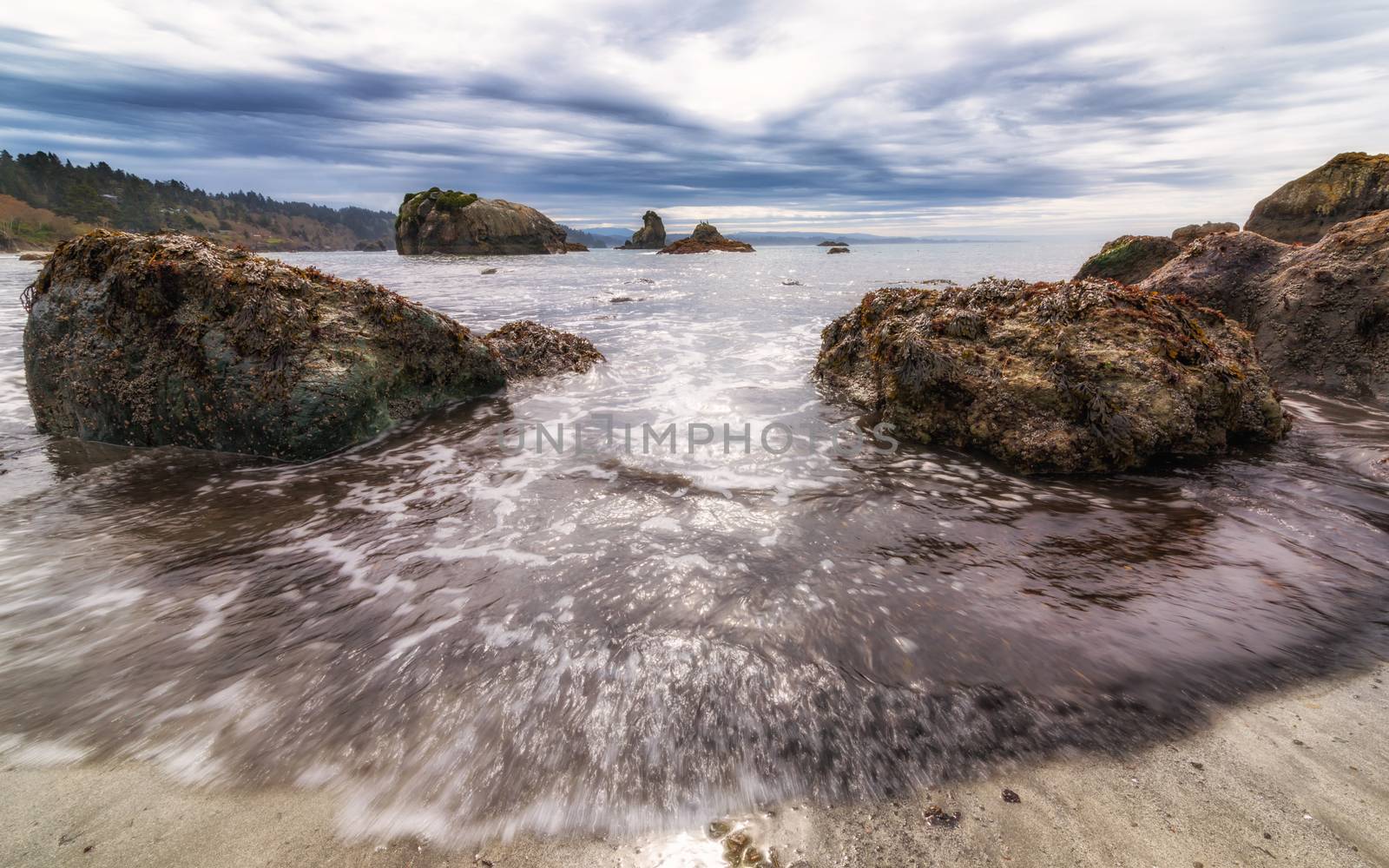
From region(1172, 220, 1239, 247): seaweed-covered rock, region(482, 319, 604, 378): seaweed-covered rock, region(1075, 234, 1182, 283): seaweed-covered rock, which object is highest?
region(1172, 220, 1239, 247): seaweed-covered rock

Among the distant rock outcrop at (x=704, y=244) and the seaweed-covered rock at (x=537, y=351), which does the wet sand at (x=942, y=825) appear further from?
the distant rock outcrop at (x=704, y=244)

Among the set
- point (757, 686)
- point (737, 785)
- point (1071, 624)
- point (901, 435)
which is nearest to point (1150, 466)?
point (901, 435)

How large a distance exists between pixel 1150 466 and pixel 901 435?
8.18 feet

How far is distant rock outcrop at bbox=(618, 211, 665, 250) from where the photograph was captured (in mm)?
122200

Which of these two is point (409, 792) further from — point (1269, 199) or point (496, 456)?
point (1269, 199)

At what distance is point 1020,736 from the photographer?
8.44 ft

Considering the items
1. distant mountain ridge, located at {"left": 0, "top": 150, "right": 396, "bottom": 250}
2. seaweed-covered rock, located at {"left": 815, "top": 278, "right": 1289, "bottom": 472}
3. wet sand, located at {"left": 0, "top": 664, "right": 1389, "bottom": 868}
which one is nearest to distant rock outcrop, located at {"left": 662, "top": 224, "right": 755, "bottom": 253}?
distant mountain ridge, located at {"left": 0, "top": 150, "right": 396, "bottom": 250}

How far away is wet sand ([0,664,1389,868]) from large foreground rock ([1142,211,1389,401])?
28.8 ft

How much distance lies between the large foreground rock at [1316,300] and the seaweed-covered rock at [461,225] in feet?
285

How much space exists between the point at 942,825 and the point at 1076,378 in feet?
17.7

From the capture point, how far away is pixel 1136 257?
619 inches

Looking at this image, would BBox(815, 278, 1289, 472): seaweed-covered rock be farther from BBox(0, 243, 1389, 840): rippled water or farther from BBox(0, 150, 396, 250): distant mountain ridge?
BBox(0, 150, 396, 250): distant mountain ridge

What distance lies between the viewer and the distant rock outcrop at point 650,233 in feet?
401

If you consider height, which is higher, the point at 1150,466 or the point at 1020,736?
the point at 1150,466
